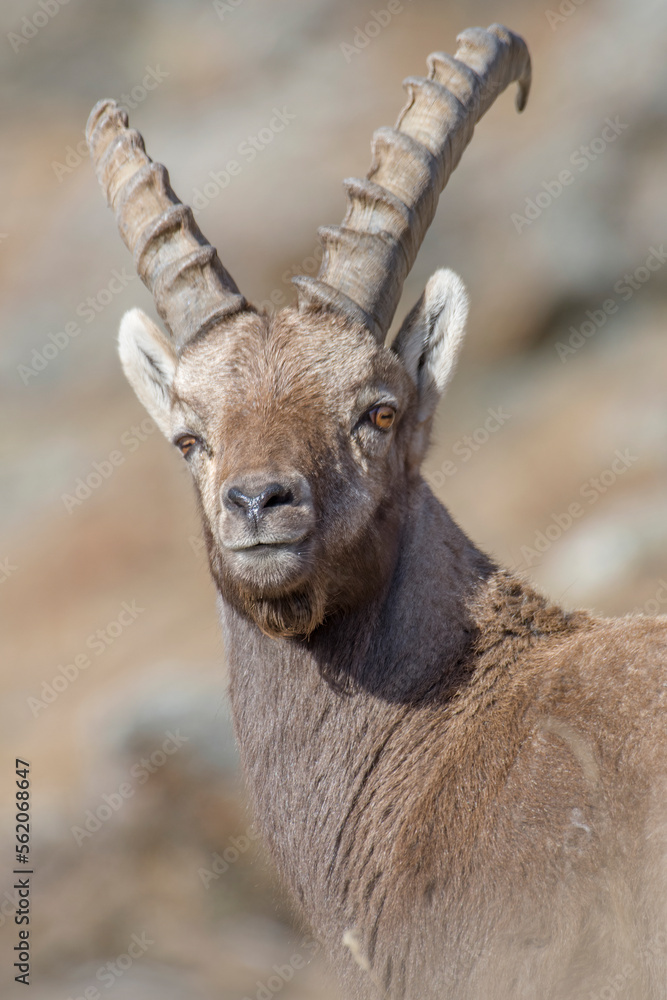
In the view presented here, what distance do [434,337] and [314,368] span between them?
3.26ft

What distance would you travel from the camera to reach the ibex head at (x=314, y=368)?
202 inches

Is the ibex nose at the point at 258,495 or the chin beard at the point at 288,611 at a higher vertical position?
the ibex nose at the point at 258,495

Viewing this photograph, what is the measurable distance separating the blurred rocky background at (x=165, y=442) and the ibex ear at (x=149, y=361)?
5.89 metres

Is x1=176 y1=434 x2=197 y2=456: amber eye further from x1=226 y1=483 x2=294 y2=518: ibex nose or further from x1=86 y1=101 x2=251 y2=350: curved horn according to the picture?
x1=226 y1=483 x2=294 y2=518: ibex nose

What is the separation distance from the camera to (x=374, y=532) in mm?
5535

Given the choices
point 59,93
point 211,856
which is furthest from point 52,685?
point 59,93

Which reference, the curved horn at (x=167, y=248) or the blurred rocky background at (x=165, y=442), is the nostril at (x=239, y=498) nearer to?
the curved horn at (x=167, y=248)

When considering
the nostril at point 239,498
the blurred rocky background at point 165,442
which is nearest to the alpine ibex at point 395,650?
the nostril at point 239,498

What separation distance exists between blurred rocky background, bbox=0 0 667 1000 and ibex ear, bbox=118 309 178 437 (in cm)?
589

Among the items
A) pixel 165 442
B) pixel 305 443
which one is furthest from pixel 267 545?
pixel 165 442

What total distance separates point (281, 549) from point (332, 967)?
7.77 feet

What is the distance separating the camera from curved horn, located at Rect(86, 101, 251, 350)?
621 cm

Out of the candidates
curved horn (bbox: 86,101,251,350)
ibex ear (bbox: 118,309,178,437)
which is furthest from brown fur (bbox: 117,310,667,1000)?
ibex ear (bbox: 118,309,178,437)

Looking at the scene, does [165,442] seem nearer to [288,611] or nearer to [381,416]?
[381,416]
